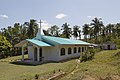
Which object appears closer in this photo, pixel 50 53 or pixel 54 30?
pixel 50 53

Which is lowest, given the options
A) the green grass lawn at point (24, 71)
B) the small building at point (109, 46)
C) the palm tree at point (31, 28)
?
the green grass lawn at point (24, 71)

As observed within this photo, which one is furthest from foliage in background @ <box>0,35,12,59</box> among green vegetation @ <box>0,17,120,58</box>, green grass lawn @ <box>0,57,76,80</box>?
green grass lawn @ <box>0,57,76,80</box>

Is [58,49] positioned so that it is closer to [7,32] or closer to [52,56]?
[52,56]

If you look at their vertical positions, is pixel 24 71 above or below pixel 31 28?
below

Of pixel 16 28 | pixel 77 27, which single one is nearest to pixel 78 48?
pixel 16 28

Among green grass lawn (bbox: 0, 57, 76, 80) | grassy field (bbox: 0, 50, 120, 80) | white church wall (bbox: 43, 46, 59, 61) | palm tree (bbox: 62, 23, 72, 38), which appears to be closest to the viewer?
grassy field (bbox: 0, 50, 120, 80)

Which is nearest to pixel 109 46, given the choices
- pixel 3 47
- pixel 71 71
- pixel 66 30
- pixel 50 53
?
pixel 66 30

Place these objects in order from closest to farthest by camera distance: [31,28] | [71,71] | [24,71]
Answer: [71,71], [24,71], [31,28]

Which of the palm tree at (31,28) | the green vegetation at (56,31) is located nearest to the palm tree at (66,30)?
the green vegetation at (56,31)

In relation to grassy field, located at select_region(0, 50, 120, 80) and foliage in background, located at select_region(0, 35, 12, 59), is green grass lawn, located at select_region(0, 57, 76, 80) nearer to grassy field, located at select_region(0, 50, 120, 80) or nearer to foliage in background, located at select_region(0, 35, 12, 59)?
grassy field, located at select_region(0, 50, 120, 80)

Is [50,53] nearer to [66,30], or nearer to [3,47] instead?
[3,47]

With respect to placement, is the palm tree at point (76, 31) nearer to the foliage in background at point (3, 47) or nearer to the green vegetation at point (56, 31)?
the green vegetation at point (56, 31)

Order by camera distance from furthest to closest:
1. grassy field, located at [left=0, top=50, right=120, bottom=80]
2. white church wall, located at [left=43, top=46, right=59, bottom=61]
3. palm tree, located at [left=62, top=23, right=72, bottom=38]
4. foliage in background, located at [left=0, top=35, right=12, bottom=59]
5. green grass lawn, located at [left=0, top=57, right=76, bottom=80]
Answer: palm tree, located at [left=62, top=23, right=72, bottom=38], foliage in background, located at [left=0, top=35, right=12, bottom=59], white church wall, located at [left=43, top=46, right=59, bottom=61], green grass lawn, located at [left=0, top=57, right=76, bottom=80], grassy field, located at [left=0, top=50, right=120, bottom=80]

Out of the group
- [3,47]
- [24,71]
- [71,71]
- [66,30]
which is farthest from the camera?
[66,30]
